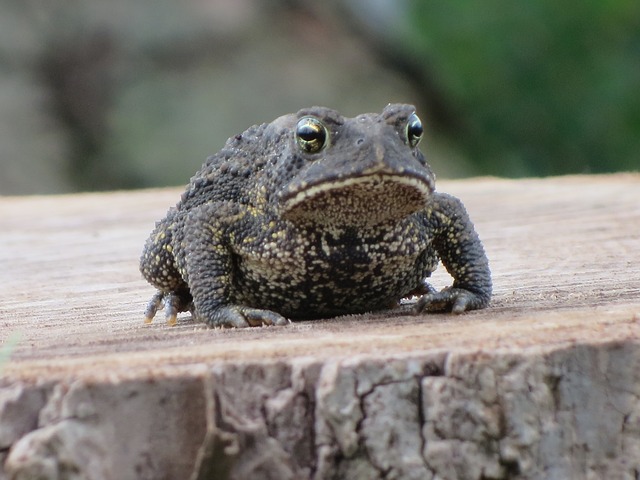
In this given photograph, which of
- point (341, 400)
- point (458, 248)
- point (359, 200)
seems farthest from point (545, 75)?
point (341, 400)

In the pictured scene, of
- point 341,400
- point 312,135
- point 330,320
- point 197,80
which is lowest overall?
point 341,400

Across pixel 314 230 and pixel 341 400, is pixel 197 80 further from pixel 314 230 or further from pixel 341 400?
pixel 341 400

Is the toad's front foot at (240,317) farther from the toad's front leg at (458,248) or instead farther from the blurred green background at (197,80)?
the blurred green background at (197,80)

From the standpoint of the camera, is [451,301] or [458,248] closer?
[451,301]

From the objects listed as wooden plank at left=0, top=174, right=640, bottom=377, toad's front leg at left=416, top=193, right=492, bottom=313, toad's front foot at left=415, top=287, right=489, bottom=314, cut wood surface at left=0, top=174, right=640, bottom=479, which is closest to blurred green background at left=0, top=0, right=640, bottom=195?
wooden plank at left=0, top=174, right=640, bottom=377

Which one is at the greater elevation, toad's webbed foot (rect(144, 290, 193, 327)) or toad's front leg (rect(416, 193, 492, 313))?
toad's front leg (rect(416, 193, 492, 313))

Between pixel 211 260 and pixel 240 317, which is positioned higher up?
pixel 211 260

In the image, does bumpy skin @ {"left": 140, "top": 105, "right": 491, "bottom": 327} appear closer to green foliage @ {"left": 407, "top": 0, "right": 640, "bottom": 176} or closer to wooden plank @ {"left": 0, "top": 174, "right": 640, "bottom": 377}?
wooden plank @ {"left": 0, "top": 174, "right": 640, "bottom": 377}
